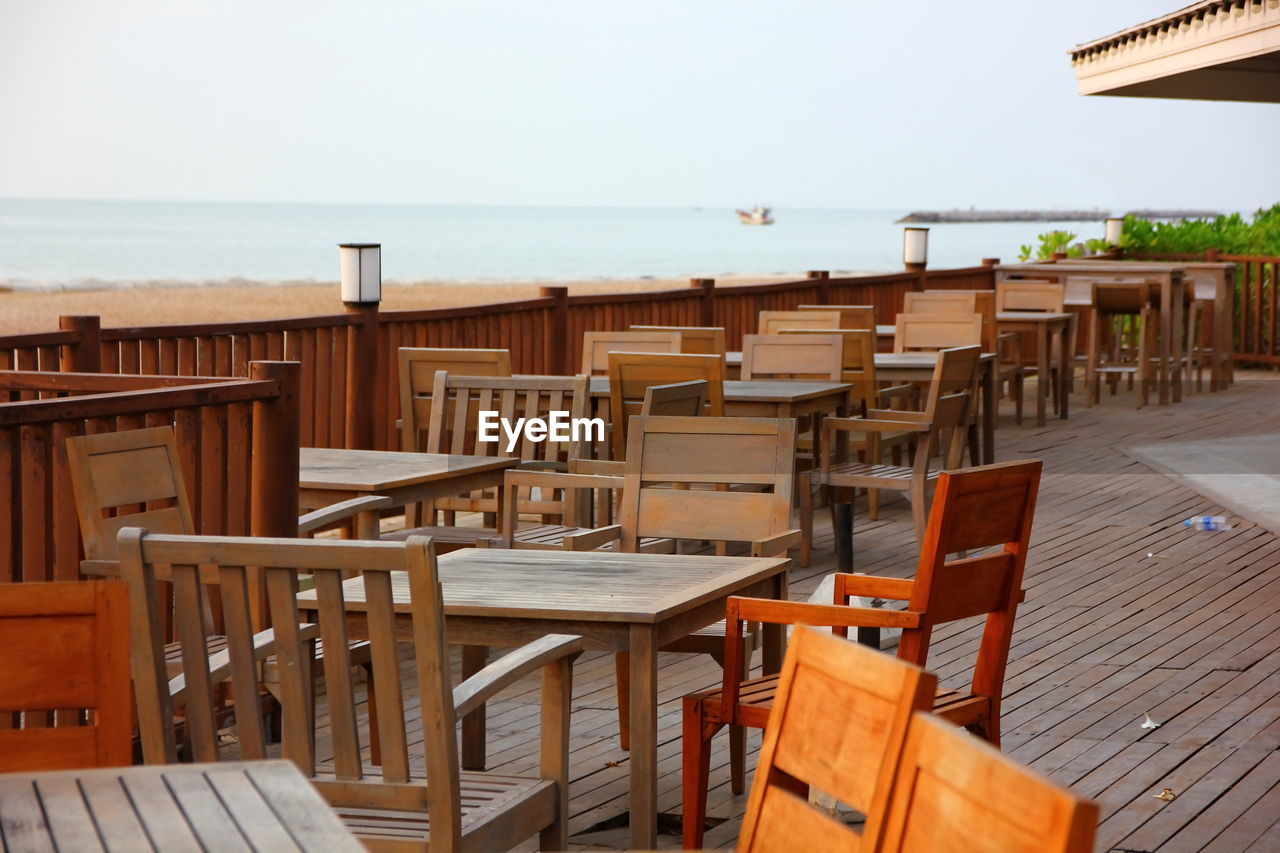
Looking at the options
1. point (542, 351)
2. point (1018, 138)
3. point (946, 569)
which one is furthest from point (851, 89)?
point (946, 569)

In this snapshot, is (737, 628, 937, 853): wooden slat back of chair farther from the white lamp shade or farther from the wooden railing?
the white lamp shade

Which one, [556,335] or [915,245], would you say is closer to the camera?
[556,335]

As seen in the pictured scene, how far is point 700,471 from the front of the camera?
4.70 m

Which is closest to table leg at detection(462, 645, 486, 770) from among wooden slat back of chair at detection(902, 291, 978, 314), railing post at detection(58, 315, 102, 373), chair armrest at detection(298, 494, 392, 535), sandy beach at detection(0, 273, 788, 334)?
chair armrest at detection(298, 494, 392, 535)

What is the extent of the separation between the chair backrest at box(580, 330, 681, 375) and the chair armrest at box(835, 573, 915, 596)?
→ 4.04 metres

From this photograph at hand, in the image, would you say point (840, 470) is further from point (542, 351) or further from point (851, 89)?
point (851, 89)

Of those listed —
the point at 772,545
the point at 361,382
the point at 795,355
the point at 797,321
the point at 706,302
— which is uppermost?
the point at 706,302

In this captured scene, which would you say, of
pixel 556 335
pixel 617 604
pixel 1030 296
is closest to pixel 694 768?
pixel 617 604

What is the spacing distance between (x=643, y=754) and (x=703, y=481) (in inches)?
55.0

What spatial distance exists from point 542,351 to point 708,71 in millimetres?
67725

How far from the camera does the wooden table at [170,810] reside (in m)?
1.82

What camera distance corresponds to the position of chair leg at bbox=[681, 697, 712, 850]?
3.33m

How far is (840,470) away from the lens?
7.19m

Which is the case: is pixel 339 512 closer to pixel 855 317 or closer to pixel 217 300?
pixel 855 317
